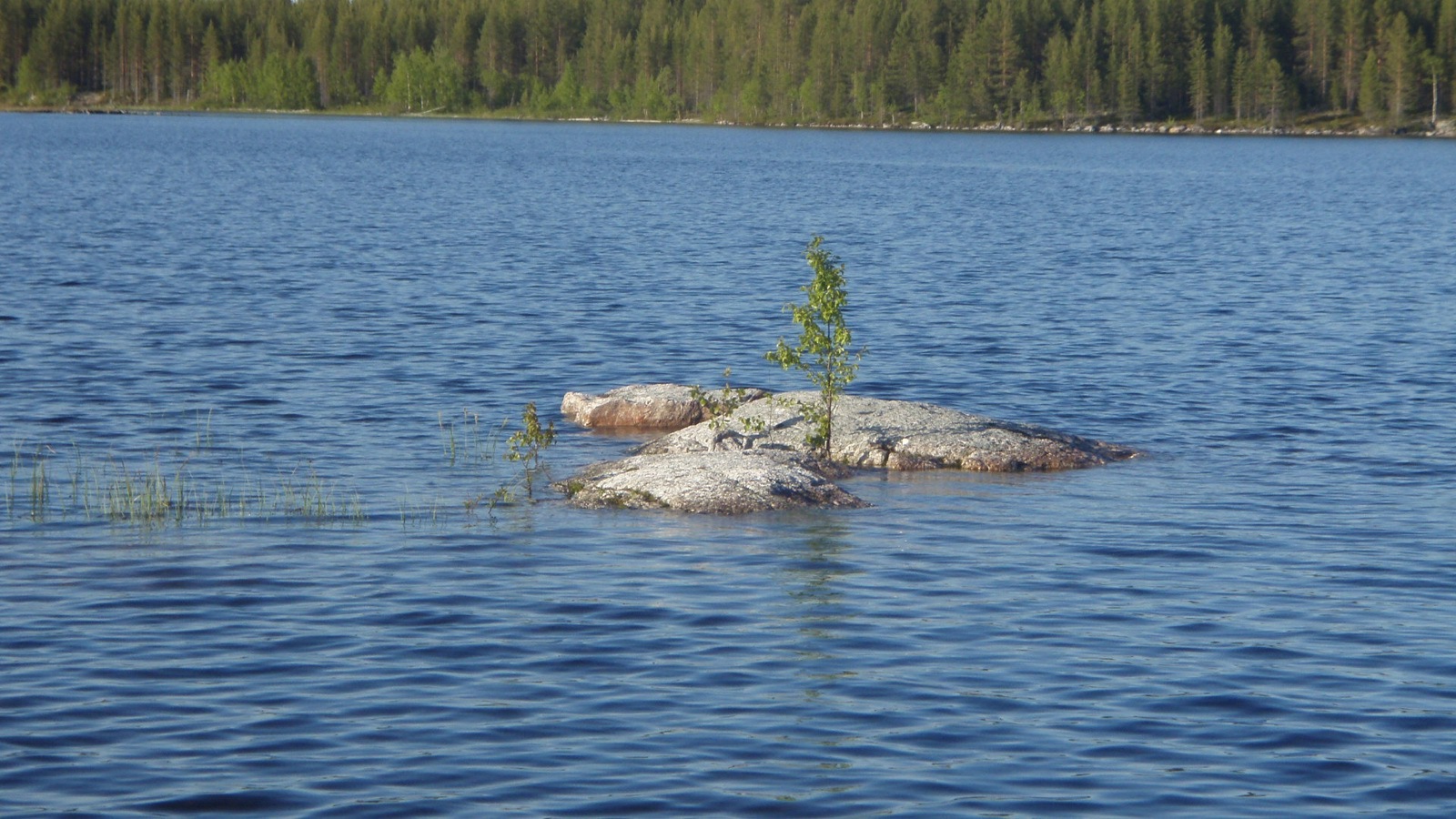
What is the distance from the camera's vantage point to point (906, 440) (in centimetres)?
2088

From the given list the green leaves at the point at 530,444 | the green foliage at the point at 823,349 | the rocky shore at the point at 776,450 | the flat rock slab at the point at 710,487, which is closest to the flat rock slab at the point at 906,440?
the rocky shore at the point at 776,450

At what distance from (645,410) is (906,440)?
398cm

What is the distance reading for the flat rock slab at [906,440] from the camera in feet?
67.4

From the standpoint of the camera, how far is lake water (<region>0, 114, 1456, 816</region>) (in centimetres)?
1084

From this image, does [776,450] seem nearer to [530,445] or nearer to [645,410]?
[530,445]

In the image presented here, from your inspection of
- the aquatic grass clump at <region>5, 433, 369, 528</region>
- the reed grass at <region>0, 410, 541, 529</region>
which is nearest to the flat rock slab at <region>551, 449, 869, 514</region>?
the reed grass at <region>0, 410, 541, 529</region>

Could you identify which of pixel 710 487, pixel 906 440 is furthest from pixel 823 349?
pixel 710 487

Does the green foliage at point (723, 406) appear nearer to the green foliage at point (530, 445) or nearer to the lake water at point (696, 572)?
the lake water at point (696, 572)

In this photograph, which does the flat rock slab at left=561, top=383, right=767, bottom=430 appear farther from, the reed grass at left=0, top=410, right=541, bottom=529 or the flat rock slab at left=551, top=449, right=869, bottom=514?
the flat rock slab at left=551, top=449, right=869, bottom=514

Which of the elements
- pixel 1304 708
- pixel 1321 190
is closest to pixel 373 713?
pixel 1304 708

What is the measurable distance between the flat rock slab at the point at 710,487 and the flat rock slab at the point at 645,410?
382 centimetres

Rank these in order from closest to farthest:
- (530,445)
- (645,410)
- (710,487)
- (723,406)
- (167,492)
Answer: (710,487) < (167,492) < (530,445) < (723,406) < (645,410)

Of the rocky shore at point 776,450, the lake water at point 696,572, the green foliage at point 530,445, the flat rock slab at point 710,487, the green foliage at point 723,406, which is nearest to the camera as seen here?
the lake water at point 696,572

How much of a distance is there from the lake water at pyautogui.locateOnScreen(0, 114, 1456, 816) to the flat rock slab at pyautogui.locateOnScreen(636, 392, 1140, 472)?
0.53 meters
